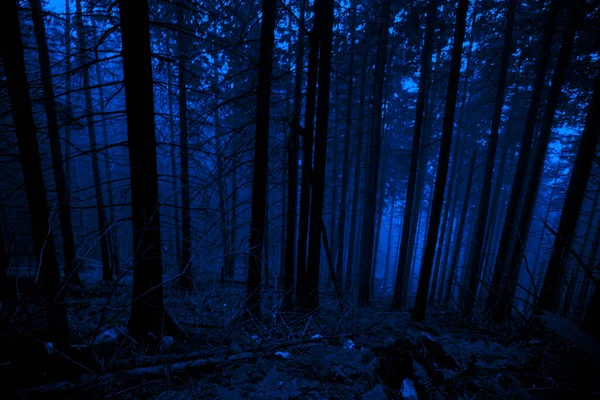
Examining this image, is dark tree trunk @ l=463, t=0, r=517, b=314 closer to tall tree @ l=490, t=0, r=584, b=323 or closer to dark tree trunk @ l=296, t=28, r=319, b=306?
tall tree @ l=490, t=0, r=584, b=323

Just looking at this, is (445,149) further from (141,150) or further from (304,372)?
(141,150)

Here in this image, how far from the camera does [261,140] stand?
481cm

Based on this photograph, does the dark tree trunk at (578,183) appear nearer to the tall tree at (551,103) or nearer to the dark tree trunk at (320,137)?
the tall tree at (551,103)

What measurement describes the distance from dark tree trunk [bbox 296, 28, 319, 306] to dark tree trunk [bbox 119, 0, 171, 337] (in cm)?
293

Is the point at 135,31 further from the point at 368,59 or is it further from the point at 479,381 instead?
the point at 368,59

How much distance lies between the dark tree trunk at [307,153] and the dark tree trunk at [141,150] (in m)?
2.93

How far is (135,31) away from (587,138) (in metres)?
9.57

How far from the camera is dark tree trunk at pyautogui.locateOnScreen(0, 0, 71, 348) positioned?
9.24 feet

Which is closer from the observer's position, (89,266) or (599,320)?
(599,320)

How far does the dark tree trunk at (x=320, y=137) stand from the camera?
195 inches

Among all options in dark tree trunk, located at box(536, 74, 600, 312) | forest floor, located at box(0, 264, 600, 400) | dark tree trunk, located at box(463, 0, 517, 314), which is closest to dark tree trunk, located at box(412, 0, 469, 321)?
dark tree trunk, located at box(463, 0, 517, 314)

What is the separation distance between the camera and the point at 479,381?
207 cm

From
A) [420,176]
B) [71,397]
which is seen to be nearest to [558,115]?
[420,176]

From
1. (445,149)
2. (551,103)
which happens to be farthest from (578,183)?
(445,149)
